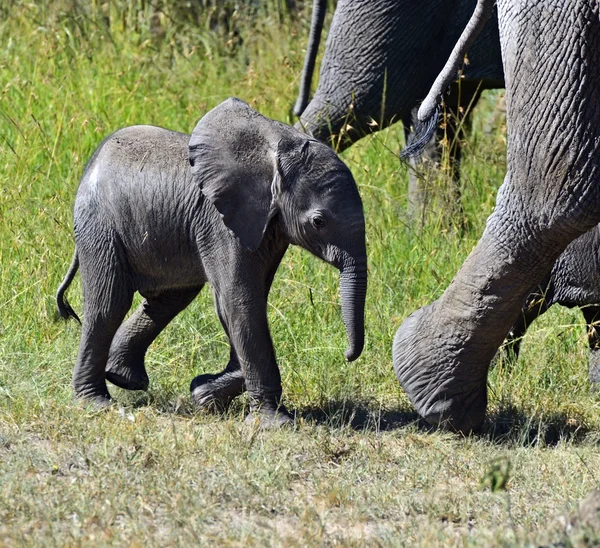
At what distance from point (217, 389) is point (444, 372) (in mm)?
744

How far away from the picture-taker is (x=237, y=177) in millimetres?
4012

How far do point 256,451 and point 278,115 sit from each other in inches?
153

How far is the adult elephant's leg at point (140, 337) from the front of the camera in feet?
14.7

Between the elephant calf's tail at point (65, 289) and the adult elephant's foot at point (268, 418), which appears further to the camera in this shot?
the elephant calf's tail at point (65, 289)

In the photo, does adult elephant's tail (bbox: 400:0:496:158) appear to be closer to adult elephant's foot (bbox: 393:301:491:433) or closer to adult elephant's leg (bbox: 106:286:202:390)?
adult elephant's foot (bbox: 393:301:491:433)

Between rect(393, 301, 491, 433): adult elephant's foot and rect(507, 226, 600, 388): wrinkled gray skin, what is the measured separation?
469 millimetres

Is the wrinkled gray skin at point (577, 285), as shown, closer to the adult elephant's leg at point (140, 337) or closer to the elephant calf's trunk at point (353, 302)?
the elephant calf's trunk at point (353, 302)

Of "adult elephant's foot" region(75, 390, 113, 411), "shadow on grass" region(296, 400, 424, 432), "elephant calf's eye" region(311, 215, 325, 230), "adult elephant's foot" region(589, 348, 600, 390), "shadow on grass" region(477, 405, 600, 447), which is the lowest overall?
"adult elephant's foot" region(75, 390, 113, 411)

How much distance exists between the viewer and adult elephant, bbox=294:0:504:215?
5.51 meters

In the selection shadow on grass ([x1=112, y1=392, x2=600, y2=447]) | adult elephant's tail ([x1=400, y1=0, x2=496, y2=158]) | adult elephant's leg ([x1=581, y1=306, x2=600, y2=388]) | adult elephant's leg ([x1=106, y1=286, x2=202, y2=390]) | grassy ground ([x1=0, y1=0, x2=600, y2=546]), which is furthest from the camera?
adult elephant's leg ([x1=581, y1=306, x2=600, y2=388])

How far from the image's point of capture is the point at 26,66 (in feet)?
25.3

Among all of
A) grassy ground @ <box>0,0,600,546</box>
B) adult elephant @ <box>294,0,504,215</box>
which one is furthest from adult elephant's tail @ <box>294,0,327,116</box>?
grassy ground @ <box>0,0,600,546</box>

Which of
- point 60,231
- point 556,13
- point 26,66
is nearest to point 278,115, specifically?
point 26,66

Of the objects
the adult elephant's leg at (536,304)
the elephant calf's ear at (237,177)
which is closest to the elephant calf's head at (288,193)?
the elephant calf's ear at (237,177)
